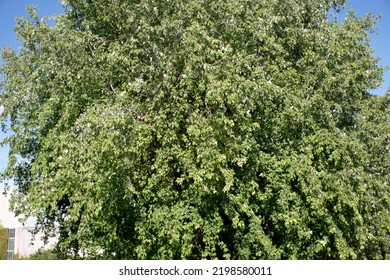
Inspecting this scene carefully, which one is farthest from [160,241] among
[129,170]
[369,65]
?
[369,65]

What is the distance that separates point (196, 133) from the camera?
8.27 m

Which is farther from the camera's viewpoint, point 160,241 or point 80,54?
point 80,54

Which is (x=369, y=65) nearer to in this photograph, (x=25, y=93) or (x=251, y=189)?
(x=251, y=189)

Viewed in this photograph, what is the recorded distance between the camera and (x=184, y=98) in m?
9.15

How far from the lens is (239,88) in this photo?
8875 mm

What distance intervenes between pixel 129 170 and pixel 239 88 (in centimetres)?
269

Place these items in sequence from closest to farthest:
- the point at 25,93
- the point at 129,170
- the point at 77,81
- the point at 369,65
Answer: the point at 129,170, the point at 77,81, the point at 25,93, the point at 369,65

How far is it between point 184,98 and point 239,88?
1.14 meters

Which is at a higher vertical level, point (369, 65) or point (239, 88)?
point (369, 65)

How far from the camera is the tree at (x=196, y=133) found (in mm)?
8620

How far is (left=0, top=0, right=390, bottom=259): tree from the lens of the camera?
8.62m

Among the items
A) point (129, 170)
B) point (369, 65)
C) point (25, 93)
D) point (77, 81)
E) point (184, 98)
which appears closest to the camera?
point (129, 170)

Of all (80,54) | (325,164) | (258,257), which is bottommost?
(258,257)

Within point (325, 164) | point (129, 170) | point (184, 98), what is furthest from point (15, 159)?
point (325, 164)
